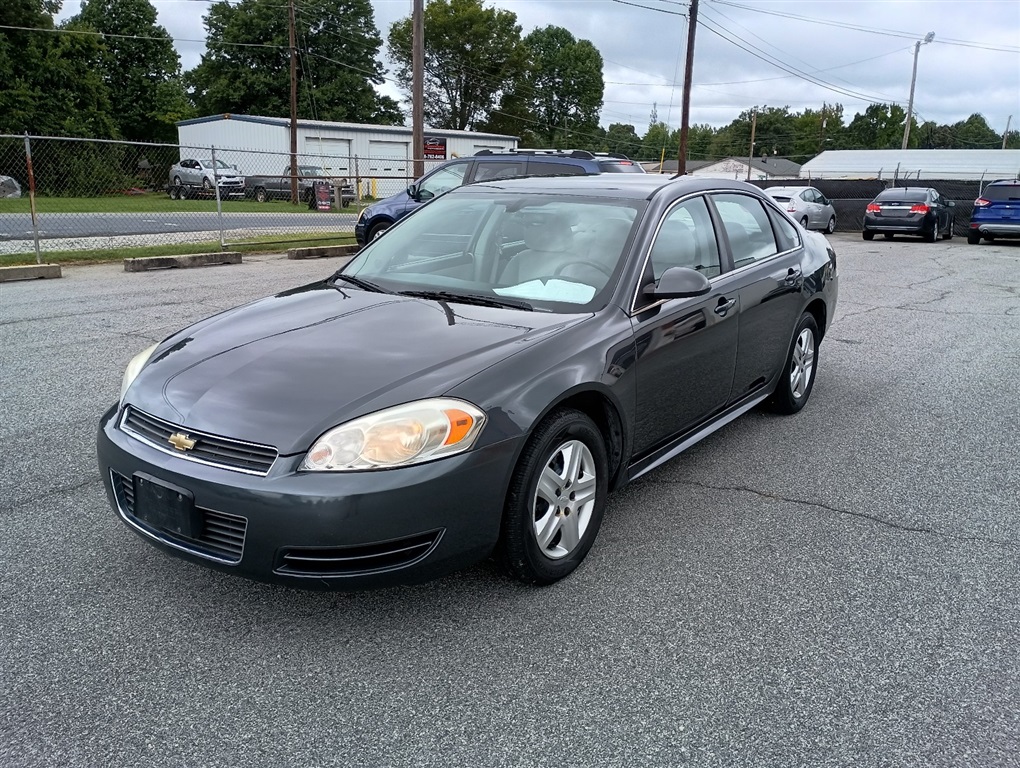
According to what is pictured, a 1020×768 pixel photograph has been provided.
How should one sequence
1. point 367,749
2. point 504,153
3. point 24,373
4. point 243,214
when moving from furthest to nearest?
point 243,214 → point 504,153 → point 24,373 → point 367,749

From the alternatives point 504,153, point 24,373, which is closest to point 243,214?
point 504,153

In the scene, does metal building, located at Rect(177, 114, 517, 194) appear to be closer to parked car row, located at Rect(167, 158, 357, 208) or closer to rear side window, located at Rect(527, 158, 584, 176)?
parked car row, located at Rect(167, 158, 357, 208)

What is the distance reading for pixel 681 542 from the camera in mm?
3602

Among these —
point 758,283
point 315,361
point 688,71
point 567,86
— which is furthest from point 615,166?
point 567,86

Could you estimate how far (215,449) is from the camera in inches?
106

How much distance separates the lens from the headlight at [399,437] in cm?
259

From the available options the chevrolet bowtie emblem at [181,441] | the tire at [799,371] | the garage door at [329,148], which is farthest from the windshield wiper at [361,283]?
the garage door at [329,148]

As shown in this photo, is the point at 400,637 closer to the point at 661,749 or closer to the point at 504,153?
the point at 661,749

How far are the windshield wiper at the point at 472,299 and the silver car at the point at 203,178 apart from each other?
29.4 m

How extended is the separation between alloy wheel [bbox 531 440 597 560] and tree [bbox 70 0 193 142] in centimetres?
6007

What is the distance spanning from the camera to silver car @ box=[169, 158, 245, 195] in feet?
102

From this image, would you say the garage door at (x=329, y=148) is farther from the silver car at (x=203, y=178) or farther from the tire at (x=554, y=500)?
the tire at (x=554, y=500)

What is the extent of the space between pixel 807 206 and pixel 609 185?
65.0 feet

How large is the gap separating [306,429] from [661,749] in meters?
1.44
